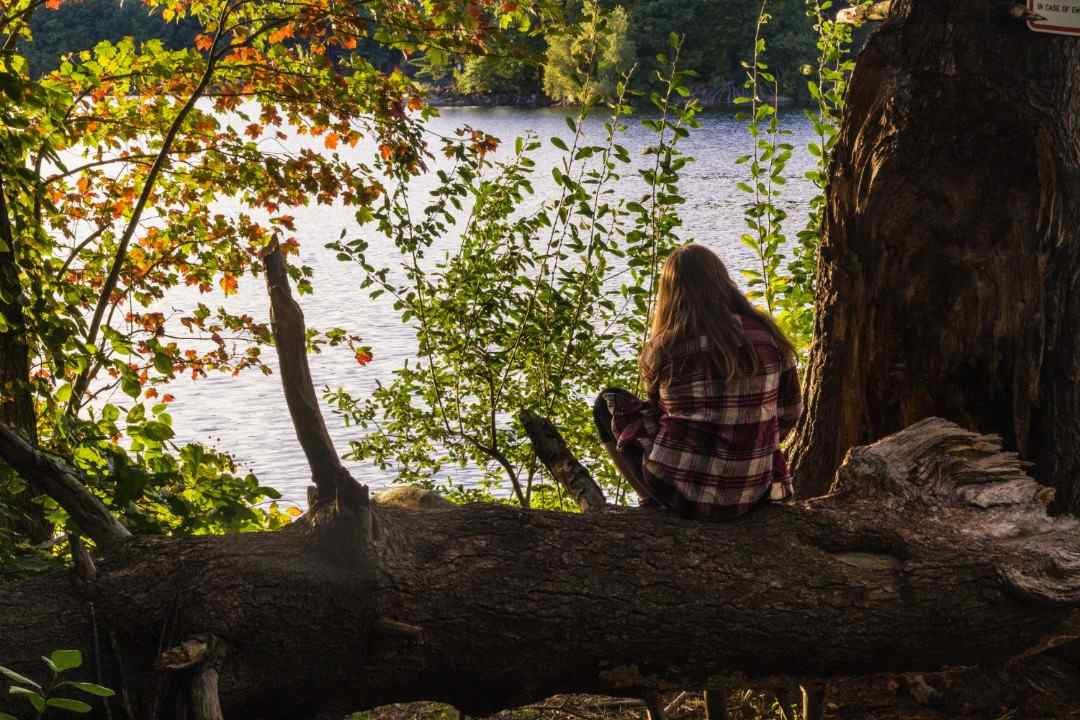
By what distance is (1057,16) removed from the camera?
418 cm

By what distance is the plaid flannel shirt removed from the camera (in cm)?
370

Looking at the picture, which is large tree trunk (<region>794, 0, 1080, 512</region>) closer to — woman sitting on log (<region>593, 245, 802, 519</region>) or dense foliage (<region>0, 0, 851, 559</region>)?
woman sitting on log (<region>593, 245, 802, 519</region>)

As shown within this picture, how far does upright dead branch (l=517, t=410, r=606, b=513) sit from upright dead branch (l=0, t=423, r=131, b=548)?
1.38 m

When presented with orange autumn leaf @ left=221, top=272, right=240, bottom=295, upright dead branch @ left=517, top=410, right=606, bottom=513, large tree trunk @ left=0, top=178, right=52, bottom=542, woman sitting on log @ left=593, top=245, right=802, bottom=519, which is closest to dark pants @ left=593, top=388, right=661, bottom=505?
woman sitting on log @ left=593, top=245, right=802, bottom=519

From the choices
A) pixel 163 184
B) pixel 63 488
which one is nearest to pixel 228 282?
pixel 163 184

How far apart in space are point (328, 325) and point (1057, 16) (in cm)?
1180

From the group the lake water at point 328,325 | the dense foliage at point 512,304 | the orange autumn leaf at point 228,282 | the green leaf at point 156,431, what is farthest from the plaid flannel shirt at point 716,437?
the orange autumn leaf at point 228,282

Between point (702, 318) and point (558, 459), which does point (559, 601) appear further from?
point (702, 318)

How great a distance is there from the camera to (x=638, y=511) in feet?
12.1

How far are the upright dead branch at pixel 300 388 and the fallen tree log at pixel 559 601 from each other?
0.19m

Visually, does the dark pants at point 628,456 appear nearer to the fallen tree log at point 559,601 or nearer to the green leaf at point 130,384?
the fallen tree log at point 559,601

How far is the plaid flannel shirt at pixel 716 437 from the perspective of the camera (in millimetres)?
3701

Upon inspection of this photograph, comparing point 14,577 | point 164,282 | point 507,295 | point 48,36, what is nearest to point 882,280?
point 507,295

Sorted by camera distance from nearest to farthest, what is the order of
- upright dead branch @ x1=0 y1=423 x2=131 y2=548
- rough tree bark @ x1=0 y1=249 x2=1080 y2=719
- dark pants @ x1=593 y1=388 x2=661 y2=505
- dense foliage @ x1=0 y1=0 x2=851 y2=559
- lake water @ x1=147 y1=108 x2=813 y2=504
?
rough tree bark @ x1=0 y1=249 x2=1080 y2=719 → upright dead branch @ x1=0 y1=423 x2=131 y2=548 → dark pants @ x1=593 y1=388 x2=661 y2=505 → dense foliage @ x1=0 y1=0 x2=851 y2=559 → lake water @ x1=147 y1=108 x2=813 y2=504
